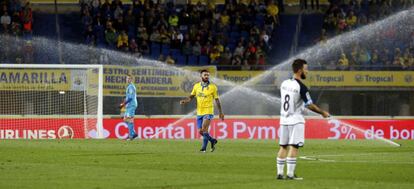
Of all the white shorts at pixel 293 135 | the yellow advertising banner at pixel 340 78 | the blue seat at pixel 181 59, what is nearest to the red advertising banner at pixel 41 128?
the yellow advertising banner at pixel 340 78

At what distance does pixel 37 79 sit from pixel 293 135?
2202 cm

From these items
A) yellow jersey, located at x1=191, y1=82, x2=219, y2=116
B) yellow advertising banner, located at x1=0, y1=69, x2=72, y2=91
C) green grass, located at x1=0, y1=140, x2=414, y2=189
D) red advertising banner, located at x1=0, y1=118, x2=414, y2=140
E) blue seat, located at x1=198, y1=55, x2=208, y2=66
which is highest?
blue seat, located at x1=198, y1=55, x2=208, y2=66

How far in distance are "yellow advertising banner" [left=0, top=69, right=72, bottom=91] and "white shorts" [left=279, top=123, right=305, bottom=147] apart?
70.2 feet

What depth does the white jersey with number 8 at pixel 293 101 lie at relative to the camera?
1798cm

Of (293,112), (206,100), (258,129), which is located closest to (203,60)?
(258,129)

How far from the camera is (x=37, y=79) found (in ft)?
127

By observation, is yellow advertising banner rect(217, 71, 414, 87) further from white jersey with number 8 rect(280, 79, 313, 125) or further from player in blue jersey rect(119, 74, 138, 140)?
white jersey with number 8 rect(280, 79, 313, 125)

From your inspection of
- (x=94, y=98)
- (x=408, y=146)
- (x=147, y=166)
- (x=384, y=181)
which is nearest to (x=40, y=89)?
(x=94, y=98)

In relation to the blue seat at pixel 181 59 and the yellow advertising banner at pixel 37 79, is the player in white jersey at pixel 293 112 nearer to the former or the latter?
the yellow advertising banner at pixel 37 79

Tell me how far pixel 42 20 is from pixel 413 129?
56.8 ft

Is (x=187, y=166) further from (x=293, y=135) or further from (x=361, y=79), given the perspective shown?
(x=361, y=79)

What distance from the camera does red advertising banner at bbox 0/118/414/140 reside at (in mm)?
37375

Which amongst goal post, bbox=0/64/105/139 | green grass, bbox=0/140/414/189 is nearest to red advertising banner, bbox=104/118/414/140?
goal post, bbox=0/64/105/139

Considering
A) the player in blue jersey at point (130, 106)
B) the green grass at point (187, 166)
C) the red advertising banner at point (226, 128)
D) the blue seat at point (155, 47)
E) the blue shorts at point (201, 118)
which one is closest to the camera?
the green grass at point (187, 166)
